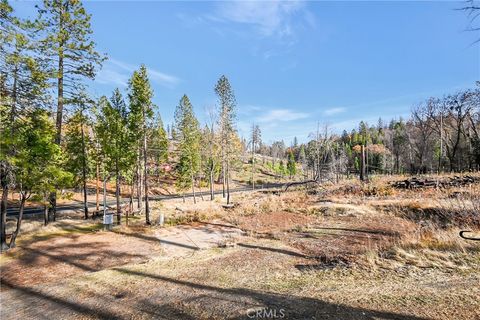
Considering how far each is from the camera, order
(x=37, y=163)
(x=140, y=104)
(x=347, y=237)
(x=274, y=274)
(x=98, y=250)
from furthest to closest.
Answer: (x=140, y=104), (x=37, y=163), (x=98, y=250), (x=347, y=237), (x=274, y=274)

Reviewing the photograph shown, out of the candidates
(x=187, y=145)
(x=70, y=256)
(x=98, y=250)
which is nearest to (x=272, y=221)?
(x=98, y=250)

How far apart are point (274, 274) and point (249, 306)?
6.07ft

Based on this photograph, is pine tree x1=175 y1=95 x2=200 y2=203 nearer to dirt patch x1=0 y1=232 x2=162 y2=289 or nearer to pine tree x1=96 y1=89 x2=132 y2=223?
pine tree x1=96 y1=89 x2=132 y2=223

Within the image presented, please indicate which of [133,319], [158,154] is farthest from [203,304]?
[158,154]

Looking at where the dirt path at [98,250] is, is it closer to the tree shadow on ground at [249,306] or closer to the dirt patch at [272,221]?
the dirt patch at [272,221]

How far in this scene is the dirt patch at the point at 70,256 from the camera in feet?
28.0

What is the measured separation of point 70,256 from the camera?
10.1m

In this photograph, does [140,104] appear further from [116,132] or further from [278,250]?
[278,250]

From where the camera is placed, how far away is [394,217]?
12.3 metres
